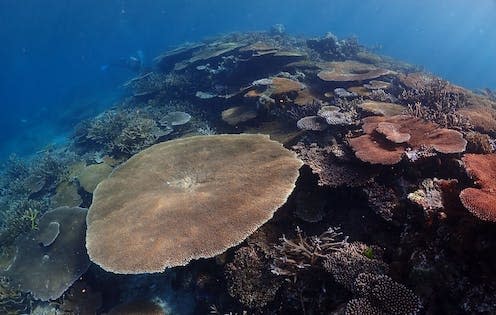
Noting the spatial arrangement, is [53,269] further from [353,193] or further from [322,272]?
[353,193]

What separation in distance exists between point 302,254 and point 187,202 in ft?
5.49

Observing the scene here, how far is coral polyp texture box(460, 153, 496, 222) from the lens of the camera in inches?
119

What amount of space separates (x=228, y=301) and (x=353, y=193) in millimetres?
2451

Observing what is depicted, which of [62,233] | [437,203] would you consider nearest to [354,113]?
[437,203]

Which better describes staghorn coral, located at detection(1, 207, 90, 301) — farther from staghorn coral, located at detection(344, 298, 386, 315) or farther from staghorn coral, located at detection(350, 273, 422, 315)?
staghorn coral, located at detection(350, 273, 422, 315)

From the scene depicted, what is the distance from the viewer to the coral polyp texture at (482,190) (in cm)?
304

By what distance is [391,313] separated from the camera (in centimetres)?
311

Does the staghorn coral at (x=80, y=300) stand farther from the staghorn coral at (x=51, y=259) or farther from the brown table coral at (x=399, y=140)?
the brown table coral at (x=399, y=140)

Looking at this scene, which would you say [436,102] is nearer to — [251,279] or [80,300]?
[251,279]

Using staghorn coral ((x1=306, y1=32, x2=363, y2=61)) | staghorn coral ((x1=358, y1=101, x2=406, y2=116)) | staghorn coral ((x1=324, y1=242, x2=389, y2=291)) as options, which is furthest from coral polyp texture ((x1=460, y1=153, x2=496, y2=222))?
staghorn coral ((x1=306, y1=32, x2=363, y2=61))

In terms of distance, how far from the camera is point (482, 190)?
134 inches

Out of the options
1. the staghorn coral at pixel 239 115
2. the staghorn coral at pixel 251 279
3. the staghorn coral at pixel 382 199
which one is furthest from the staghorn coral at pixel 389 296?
the staghorn coral at pixel 239 115

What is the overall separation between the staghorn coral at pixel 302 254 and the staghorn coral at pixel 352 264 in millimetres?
134

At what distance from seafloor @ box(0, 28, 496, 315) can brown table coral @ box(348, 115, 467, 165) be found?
0.09 feet
